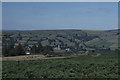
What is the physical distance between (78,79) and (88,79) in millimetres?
677

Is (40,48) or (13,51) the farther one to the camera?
(40,48)

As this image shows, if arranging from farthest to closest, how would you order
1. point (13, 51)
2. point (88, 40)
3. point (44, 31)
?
point (44, 31) < point (88, 40) < point (13, 51)

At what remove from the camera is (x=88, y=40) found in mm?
95688

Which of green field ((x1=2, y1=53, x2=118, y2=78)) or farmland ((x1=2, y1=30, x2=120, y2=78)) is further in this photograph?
farmland ((x1=2, y1=30, x2=120, y2=78))

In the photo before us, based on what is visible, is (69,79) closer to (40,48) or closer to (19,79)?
(19,79)

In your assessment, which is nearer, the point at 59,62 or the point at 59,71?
the point at 59,71

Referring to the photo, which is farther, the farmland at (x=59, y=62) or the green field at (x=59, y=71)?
the farmland at (x=59, y=62)

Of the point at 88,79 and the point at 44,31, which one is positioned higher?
the point at 44,31

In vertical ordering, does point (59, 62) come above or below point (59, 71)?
above

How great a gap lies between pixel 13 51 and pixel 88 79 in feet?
93.7

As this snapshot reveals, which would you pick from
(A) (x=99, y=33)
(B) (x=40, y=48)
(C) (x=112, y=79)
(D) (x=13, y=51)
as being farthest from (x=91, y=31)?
(C) (x=112, y=79)

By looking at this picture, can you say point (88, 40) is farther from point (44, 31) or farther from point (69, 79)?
point (69, 79)

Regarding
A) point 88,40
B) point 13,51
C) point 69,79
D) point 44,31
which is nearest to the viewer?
point 69,79

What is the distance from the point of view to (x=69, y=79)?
45.3 feet
